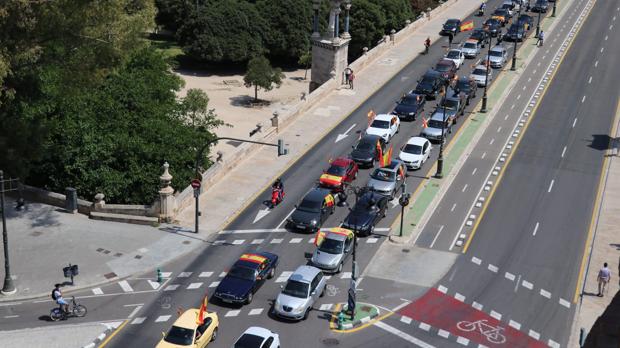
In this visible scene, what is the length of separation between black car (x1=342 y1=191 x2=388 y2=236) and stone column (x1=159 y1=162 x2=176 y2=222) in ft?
33.5

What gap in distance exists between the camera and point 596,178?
58.1 meters

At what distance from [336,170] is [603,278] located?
18.6 metres

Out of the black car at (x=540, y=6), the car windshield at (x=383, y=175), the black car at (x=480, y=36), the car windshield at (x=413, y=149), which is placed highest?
the black car at (x=540, y=6)

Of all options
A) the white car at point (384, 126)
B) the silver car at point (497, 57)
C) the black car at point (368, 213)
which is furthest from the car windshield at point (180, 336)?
the silver car at point (497, 57)

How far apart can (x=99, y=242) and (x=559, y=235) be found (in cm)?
2637

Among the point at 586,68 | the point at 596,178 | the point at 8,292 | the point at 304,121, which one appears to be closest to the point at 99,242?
the point at 8,292

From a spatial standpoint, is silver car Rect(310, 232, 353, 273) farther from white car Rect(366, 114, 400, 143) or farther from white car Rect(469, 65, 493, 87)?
white car Rect(469, 65, 493, 87)

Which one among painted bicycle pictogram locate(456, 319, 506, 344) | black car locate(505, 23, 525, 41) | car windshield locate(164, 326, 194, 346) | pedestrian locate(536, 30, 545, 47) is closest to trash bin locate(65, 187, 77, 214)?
car windshield locate(164, 326, 194, 346)

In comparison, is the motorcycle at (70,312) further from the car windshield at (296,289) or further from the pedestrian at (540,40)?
the pedestrian at (540,40)

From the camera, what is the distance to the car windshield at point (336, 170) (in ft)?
177

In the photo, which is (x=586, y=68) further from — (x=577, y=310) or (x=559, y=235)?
(x=577, y=310)

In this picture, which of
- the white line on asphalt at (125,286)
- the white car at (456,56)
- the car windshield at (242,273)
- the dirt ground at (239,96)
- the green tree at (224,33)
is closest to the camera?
the car windshield at (242,273)

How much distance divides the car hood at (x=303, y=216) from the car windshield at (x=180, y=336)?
45.7 feet

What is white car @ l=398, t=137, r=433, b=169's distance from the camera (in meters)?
57.5
